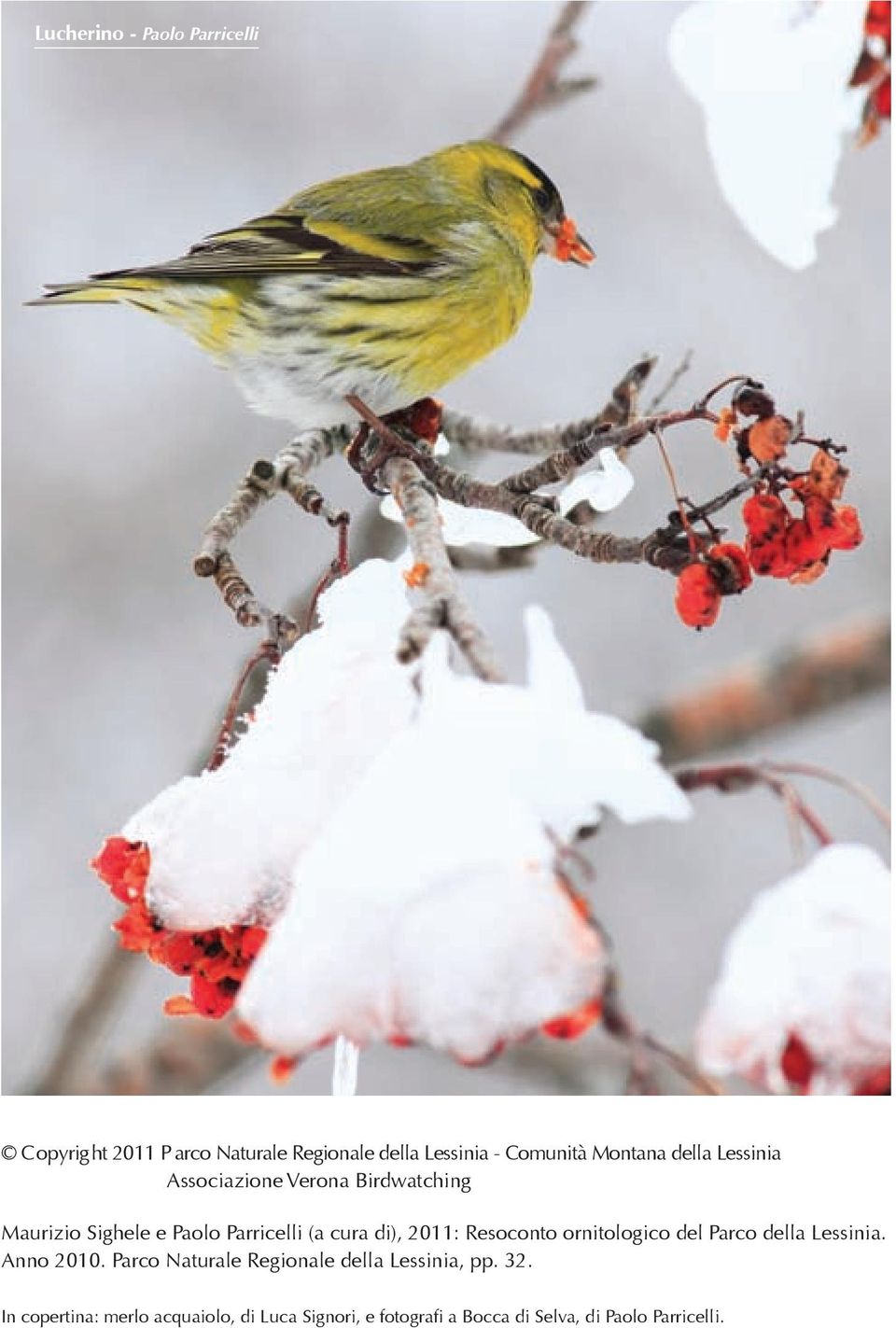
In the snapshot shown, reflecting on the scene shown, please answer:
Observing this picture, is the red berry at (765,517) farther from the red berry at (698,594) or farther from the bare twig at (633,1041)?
the bare twig at (633,1041)

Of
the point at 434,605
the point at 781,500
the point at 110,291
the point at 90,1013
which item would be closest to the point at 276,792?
the point at 434,605

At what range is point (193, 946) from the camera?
3.43 feet

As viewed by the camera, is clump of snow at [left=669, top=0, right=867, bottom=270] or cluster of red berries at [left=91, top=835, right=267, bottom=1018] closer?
cluster of red berries at [left=91, top=835, right=267, bottom=1018]

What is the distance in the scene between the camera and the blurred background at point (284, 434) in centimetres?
188

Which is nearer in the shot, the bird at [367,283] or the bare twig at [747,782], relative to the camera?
the bare twig at [747,782]

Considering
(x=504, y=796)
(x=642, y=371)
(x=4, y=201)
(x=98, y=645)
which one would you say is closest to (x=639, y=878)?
(x=98, y=645)

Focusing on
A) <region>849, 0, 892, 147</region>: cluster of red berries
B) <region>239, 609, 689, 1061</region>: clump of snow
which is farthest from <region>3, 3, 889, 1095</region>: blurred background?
<region>239, 609, 689, 1061</region>: clump of snow

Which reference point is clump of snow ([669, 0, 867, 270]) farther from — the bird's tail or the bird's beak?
the bird's tail

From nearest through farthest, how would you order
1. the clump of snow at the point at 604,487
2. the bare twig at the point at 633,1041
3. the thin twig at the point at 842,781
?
1. the bare twig at the point at 633,1041
2. the thin twig at the point at 842,781
3. the clump of snow at the point at 604,487

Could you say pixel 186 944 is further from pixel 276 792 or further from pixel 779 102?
pixel 779 102

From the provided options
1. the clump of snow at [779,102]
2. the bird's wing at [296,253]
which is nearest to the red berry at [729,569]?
the clump of snow at [779,102]

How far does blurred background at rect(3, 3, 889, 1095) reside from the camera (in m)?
1.88

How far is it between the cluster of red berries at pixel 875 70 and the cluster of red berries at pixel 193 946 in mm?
984

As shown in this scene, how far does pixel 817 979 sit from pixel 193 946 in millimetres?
429
